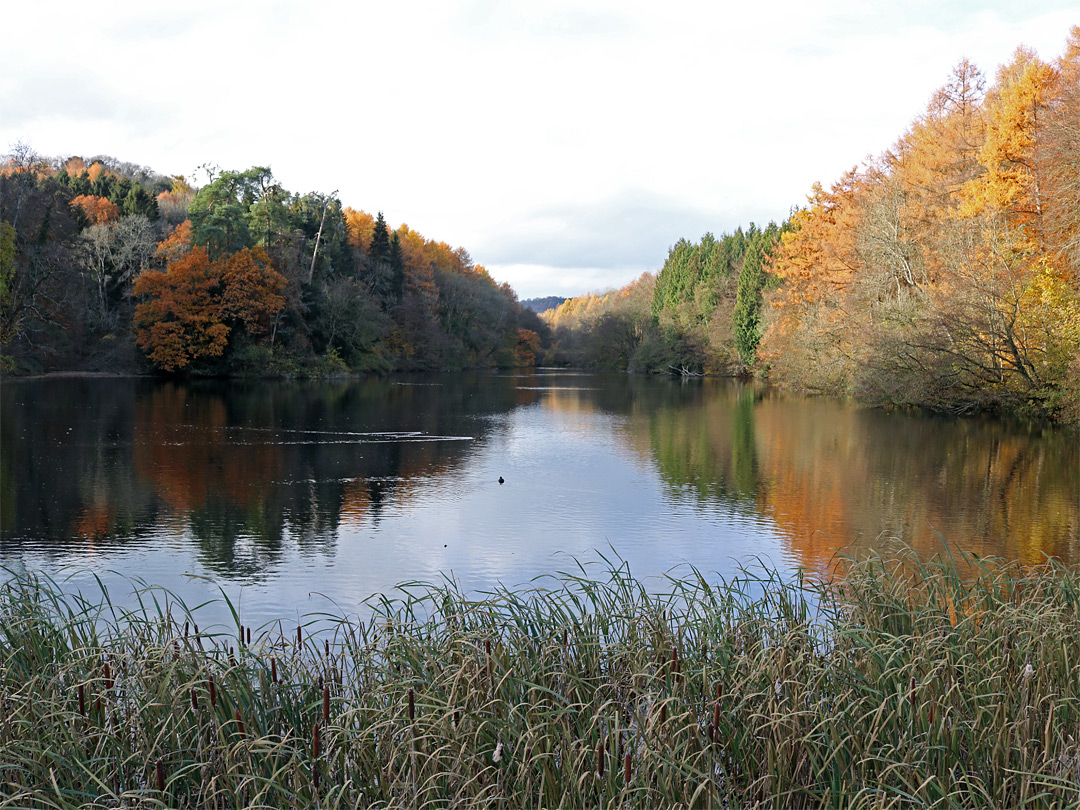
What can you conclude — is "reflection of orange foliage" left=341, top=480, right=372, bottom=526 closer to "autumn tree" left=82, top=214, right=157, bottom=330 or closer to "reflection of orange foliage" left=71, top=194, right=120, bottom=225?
"autumn tree" left=82, top=214, right=157, bottom=330

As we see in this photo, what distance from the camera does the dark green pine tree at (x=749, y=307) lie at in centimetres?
6209

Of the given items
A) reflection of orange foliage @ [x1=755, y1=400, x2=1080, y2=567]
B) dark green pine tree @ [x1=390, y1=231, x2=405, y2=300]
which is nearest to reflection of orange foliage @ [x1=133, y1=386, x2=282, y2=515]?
reflection of orange foliage @ [x1=755, y1=400, x2=1080, y2=567]

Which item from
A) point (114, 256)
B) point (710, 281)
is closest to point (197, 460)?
point (114, 256)

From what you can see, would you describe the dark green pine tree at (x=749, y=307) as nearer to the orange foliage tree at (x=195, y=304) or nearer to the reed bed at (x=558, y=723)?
the orange foliage tree at (x=195, y=304)

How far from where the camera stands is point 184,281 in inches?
1847

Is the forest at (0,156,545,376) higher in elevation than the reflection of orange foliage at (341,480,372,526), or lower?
higher

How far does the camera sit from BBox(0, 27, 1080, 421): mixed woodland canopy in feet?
83.6

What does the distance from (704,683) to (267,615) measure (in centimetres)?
458


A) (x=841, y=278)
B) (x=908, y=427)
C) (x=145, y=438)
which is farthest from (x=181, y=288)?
(x=908, y=427)

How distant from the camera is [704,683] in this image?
4.29m

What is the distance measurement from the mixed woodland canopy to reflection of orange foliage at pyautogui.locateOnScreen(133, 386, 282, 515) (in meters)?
18.2

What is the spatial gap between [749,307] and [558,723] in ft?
200

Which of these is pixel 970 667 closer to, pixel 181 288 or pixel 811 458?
pixel 811 458

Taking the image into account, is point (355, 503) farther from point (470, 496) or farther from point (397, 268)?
point (397, 268)
